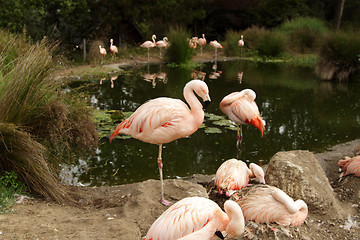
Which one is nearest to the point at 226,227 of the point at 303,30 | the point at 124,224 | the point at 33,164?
the point at 124,224

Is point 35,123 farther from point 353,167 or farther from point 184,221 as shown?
point 353,167

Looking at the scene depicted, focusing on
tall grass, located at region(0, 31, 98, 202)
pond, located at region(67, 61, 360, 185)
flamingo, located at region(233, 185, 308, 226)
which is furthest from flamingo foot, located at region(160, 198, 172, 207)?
pond, located at region(67, 61, 360, 185)

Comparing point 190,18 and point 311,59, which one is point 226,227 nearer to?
point 311,59

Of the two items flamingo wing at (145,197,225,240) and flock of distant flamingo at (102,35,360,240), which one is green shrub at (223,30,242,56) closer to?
flock of distant flamingo at (102,35,360,240)

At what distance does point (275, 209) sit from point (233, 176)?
26.8 inches

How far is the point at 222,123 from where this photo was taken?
250 inches

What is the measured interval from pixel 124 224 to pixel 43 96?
5.32 feet

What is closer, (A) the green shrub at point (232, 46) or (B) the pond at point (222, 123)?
(B) the pond at point (222, 123)

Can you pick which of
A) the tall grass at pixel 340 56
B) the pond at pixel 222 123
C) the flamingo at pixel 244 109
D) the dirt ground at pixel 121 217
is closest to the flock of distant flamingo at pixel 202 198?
the dirt ground at pixel 121 217

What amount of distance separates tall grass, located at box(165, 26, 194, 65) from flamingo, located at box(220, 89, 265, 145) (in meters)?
8.31

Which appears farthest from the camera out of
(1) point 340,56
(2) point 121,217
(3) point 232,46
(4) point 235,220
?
(3) point 232,46

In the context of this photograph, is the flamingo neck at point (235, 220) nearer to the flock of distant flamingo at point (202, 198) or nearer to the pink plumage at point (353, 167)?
the flock of distant flamingo at point (202, 198)

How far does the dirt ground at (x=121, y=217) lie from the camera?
2.73 m

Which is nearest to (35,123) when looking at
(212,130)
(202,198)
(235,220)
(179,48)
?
(202,198)
